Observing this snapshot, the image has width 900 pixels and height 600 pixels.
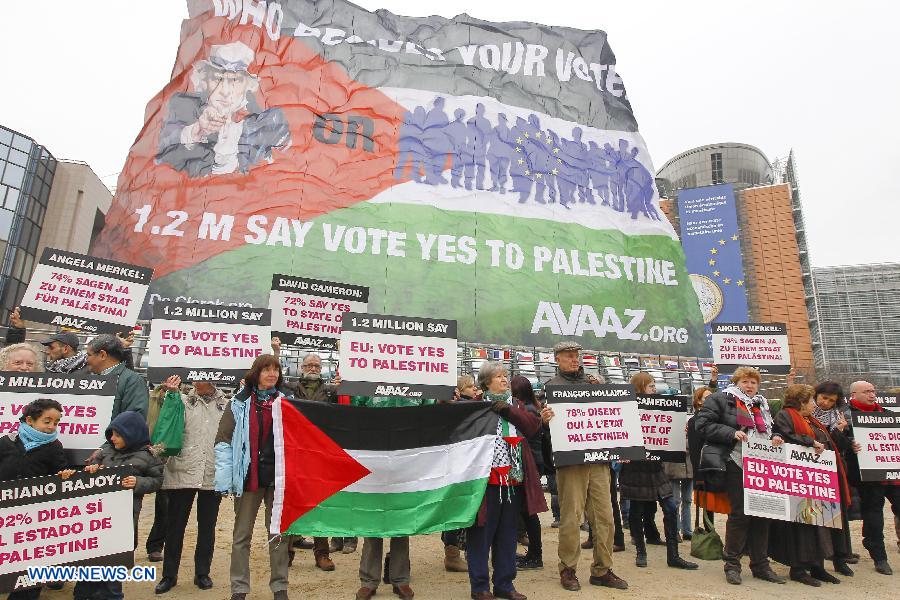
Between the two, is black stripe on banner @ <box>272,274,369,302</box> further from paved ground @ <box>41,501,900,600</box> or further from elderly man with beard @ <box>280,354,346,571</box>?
paved ground @ <box>41,501,900,600</box>

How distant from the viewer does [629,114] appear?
2055 cm

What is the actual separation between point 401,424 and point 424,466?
1.20ft

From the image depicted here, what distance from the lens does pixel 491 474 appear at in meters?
4.52

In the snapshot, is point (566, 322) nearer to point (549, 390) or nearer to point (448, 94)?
point (448, 94)

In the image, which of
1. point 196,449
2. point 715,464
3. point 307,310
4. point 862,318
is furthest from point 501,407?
point 862,318

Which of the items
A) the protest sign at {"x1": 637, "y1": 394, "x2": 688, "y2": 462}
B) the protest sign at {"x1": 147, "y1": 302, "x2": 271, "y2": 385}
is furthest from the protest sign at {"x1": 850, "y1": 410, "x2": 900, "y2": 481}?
the protest sign at {"x1": 147, "y1": 302, "x2": 271, "y2": 385}

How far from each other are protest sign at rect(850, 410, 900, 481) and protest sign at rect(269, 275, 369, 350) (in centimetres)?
556

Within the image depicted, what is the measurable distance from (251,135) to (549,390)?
14049 millimetres

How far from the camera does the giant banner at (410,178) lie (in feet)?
50.4

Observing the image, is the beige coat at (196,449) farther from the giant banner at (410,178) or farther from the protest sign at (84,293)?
the giant banner at (410,178)

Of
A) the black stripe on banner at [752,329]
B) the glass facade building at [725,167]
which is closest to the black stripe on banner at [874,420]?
the black stripe on banner at [752,329]

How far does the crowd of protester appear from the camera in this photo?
160 inches

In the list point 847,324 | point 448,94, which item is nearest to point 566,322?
point 448,94

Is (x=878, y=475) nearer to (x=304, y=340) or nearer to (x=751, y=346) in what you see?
(x=751, y=346)
